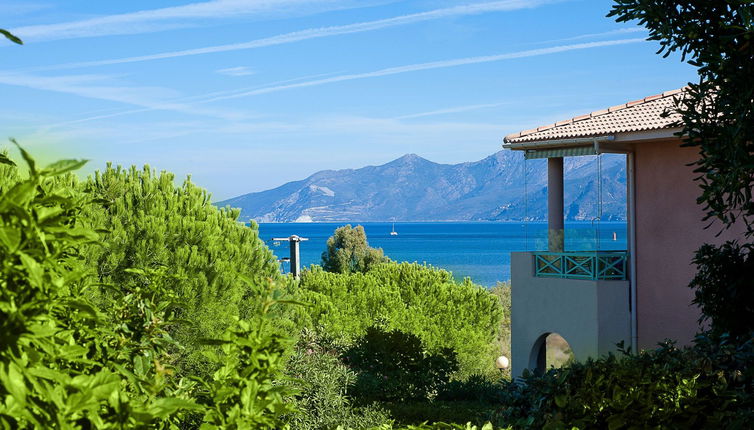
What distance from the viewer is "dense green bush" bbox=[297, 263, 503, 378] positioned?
26000 millimetres

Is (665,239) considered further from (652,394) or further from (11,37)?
(11,37)

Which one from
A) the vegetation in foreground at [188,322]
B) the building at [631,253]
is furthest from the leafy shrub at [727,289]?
the vegetation in foreground at [188,322]

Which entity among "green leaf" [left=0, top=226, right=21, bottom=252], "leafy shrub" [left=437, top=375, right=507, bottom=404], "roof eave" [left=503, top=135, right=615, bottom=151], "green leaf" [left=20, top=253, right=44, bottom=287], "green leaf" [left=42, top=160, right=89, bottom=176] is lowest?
"leafy shrub" [left=437, top=375, right=507, bottom=404]

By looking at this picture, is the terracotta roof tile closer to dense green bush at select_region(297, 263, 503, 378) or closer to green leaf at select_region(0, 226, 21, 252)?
dense green bush at select_region(297, 263, 503, 378)

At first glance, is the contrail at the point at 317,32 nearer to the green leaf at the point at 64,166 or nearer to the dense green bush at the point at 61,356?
the dense green bush at the point at 61,356

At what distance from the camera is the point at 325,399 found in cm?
1533

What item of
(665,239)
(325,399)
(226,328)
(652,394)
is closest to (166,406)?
(226,328)

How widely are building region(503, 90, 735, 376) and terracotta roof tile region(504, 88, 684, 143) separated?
0.09ft

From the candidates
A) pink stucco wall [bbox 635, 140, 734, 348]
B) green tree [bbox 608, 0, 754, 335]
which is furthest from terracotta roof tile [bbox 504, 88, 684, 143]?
green tree [bbox 608, 0, 754, 335]

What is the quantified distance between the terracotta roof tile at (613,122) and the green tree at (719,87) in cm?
565

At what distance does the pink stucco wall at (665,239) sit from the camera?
13.2 meters

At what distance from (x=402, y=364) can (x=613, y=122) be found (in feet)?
28.2

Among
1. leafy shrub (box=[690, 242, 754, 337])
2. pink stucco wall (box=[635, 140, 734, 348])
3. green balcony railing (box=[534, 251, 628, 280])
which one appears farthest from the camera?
green balcony railing (box=[534, 251, 628, 280])

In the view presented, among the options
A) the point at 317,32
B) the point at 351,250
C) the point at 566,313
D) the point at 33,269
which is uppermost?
the point at 317,32
